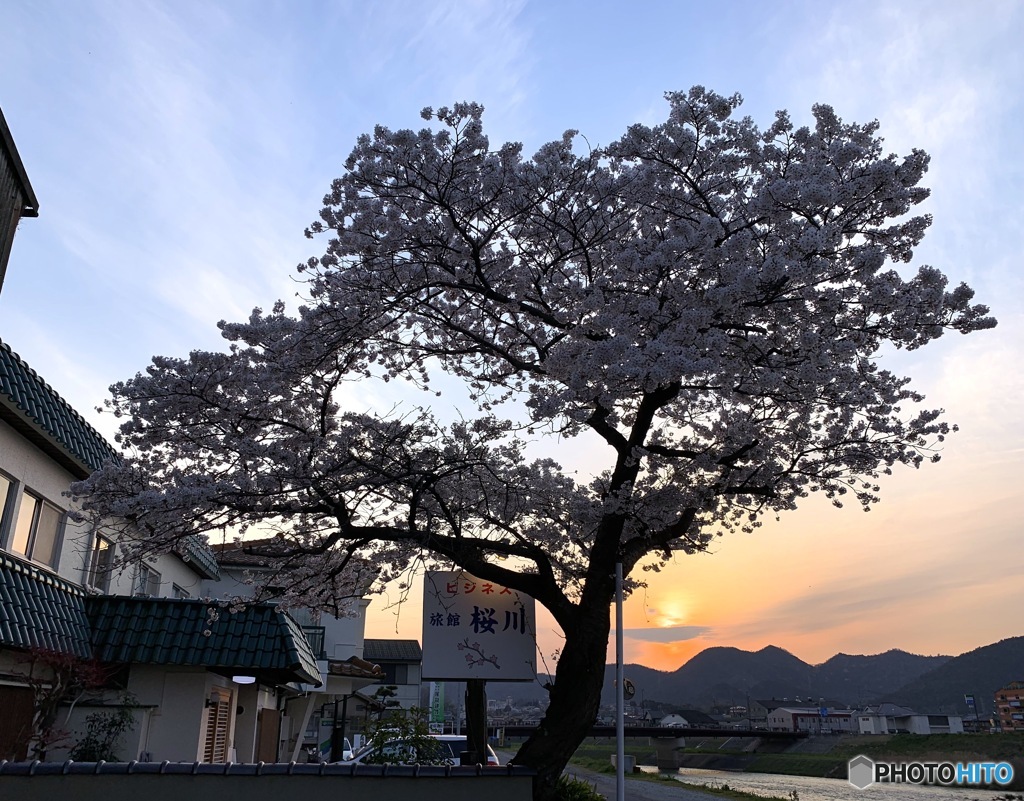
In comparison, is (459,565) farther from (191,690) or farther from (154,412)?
(191,690)

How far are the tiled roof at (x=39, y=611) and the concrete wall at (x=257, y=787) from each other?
8.88ft

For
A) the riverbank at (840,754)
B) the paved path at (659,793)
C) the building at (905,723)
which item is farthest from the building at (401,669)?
the building at (905,723)

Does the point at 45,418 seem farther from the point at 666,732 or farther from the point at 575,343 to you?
the point at 666,732

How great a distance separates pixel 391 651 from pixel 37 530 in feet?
145

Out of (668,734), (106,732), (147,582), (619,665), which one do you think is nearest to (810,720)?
(668,734)

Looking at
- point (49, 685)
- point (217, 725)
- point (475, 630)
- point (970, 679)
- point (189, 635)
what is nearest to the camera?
point (475, 630)

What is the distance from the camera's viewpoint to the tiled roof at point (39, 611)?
9180 millimetres

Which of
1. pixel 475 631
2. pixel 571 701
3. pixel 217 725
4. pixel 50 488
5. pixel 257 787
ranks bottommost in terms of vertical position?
pixel 257 787

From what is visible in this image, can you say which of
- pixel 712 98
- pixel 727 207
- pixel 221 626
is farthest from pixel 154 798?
pixel 712 98

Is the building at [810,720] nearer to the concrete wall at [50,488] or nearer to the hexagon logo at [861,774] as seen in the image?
the hexagon logo at [861,774]

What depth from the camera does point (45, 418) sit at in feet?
33.6

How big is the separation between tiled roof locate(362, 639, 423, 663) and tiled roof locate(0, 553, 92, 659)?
40039 mm

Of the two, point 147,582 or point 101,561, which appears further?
point 147,582

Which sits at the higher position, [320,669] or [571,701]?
[320,669]
